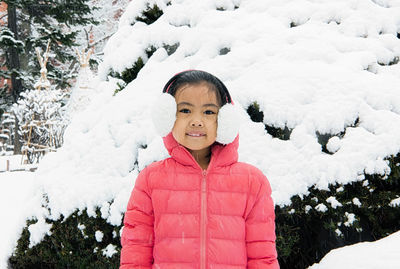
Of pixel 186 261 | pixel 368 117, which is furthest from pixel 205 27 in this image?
pixel 186 261

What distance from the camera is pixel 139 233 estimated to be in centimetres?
126

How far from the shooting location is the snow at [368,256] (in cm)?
129

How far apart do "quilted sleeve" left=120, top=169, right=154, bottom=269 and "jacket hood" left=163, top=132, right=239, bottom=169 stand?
197mm

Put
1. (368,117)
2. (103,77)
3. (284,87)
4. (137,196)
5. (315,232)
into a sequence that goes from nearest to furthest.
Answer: (137,196), (315,232), (368,117), (284,87), (103,77)

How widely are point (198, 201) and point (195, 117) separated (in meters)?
0.36

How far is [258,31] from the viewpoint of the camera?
2.51 meters

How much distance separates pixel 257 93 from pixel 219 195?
1.06 meters

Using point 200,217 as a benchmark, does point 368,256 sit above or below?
below

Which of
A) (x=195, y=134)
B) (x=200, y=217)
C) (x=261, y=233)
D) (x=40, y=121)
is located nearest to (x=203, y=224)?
(x=200, y=217)

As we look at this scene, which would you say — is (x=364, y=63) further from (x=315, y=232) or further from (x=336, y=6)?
(x=315, y=232)

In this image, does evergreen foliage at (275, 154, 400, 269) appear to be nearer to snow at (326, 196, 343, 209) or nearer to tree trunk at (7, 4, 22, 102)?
snow at (326, 196, 343, 209)

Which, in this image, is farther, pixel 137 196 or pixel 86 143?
pixel 86 143

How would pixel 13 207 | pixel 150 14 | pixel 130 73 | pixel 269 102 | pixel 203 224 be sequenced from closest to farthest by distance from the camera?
pixel 203 224
pixel 269 102
pixel 130 73
pixel 13 207
pixel 150 14

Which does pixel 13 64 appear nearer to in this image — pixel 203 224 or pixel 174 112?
pixel 174 112
